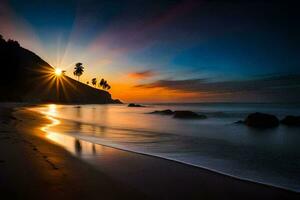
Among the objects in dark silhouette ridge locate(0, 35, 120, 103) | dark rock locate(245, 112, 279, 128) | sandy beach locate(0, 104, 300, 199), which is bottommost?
sandy beach locate(0, 104, 300, 199)

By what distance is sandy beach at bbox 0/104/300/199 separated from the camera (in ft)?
17.3

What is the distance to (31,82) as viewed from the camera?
74562 mm

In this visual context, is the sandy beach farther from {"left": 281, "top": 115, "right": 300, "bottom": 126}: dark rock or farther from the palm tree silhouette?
the palm tree silhouette

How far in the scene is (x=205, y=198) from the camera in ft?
17.7

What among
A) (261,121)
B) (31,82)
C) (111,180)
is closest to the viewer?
(111,180)

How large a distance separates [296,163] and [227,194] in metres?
5.42

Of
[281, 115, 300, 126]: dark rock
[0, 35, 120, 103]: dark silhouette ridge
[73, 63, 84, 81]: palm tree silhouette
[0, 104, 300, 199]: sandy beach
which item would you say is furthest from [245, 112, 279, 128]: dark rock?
[73, 63, 84, 81]: palm tree silhouette

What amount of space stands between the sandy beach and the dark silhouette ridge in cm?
3592

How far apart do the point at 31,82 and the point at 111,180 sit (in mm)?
75747

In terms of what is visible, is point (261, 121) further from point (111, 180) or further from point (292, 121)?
point (111, 180)

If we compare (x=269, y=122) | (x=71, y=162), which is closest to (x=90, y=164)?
(x=71, y=162)

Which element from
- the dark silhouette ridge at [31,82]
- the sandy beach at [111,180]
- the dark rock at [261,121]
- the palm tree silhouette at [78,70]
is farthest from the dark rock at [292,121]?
the palm tree silhouette at [78,70]

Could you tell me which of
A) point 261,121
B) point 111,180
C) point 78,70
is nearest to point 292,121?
point 261,121

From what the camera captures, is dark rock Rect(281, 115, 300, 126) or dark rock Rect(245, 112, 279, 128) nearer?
dark rock Rect(245, 112, 279, 128)
